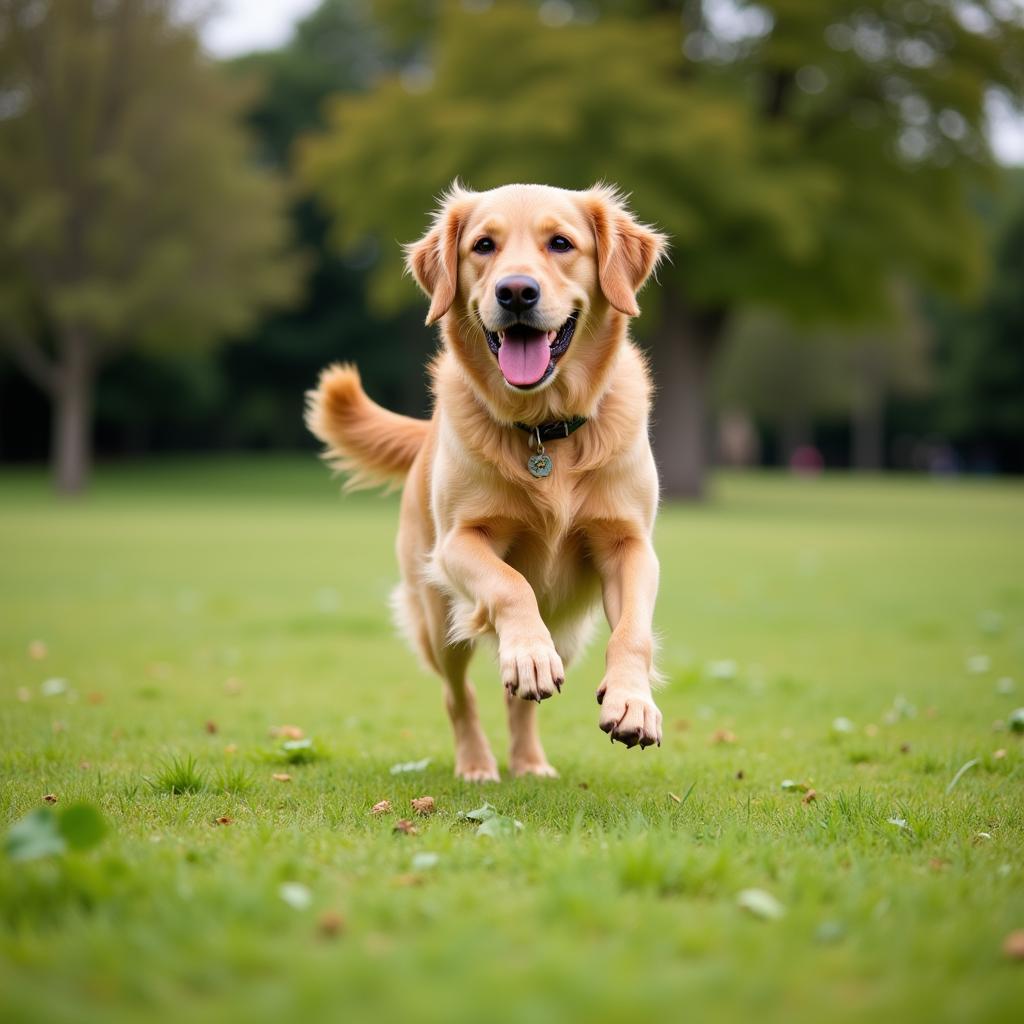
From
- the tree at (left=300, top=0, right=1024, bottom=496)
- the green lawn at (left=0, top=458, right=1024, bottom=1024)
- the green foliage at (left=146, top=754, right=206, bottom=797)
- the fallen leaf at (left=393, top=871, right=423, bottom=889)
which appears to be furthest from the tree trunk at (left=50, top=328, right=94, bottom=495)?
the fallen leaf at (left=393, top=871, right=423, bottom=889)

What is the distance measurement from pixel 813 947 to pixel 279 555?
13341mm

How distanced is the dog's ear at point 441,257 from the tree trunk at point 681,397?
2311 cm

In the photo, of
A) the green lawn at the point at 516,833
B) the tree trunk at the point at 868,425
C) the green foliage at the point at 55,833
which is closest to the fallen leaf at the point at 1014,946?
the green lawn at the point at 516,833

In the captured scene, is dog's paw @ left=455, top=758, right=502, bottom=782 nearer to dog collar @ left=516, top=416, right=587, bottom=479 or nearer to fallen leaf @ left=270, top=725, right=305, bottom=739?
fallen leaf @ left=270, top=725, right=305, bottom=739

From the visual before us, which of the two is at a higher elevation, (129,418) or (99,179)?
(99,179)

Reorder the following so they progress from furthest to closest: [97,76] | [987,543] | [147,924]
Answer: [97,76], [987,543], [147,924]

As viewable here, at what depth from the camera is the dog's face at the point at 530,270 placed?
4027 mm

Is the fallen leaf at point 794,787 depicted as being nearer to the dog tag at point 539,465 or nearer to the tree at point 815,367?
the dog tag at point 539,465

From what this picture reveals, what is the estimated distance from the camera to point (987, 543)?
57.1 feet

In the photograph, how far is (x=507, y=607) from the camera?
12.2ft

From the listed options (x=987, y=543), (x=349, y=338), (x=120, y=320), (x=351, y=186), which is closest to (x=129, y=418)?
(x=349, y=338)

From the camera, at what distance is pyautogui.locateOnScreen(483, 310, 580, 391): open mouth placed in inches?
158

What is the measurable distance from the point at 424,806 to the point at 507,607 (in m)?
0.71

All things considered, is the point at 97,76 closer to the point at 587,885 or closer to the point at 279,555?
the point at 279,555
